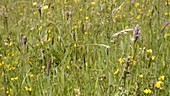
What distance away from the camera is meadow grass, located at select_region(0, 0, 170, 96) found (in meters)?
1.82

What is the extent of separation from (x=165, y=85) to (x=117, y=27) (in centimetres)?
105

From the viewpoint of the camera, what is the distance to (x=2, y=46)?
2.68 metres

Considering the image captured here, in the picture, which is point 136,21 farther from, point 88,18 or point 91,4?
point 91,4

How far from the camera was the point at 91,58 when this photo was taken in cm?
237

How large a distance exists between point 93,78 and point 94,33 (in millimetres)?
761

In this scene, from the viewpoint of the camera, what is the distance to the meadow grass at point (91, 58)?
182 centimetres

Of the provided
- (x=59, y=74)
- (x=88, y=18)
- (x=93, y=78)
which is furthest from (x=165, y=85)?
(x=88, y=18)

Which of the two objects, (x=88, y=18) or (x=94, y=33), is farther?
(x=88, y=18)

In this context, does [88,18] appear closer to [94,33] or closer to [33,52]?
[94,33]

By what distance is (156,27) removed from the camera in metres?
2.69

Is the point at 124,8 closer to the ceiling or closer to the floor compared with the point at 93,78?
closer to the ceiling

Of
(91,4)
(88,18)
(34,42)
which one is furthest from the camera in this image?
(91,4)

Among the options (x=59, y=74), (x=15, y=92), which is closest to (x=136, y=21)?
(x=59, y=74)

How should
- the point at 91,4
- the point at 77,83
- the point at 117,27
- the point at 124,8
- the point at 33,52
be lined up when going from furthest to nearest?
the point at 91,4 < the point at 124,8 < the point at 117,27 < the point at 33,52 < the point at 77,83
